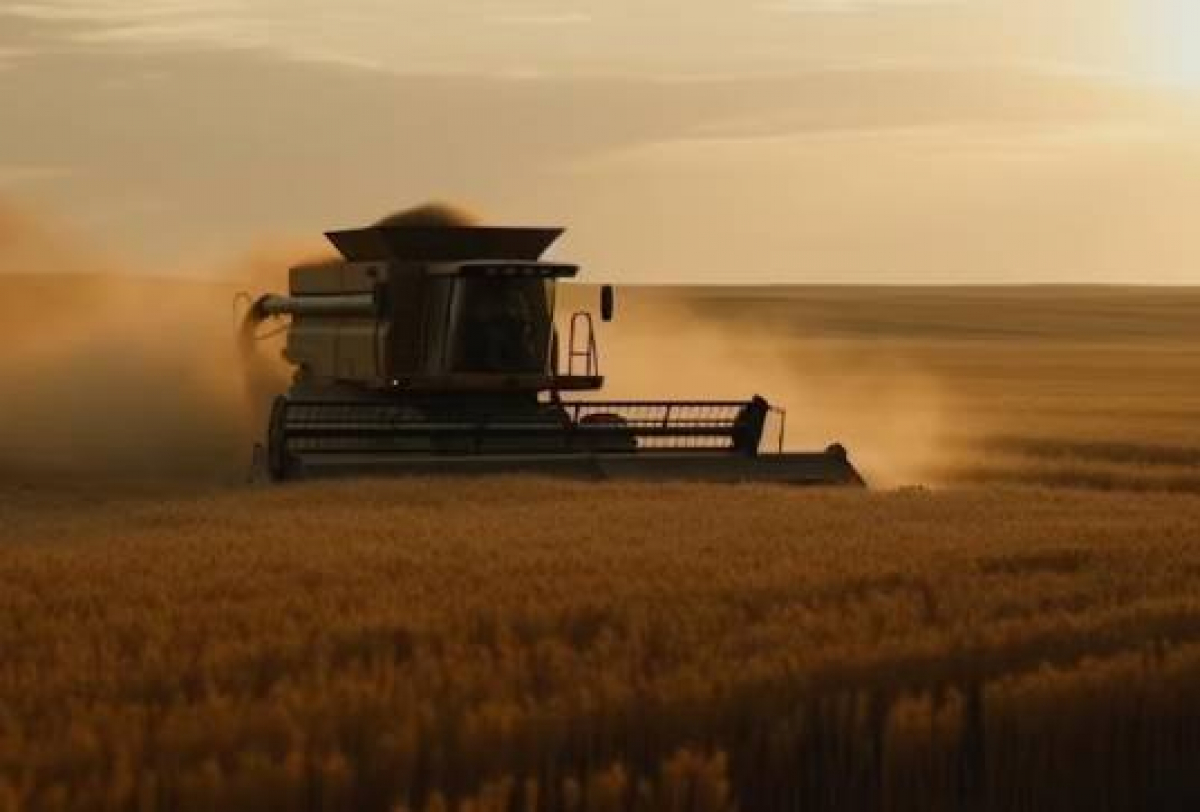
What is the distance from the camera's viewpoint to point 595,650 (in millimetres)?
9148

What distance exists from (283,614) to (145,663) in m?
1.66

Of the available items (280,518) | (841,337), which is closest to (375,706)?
(280,518)

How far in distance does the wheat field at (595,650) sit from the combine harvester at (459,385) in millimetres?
1965

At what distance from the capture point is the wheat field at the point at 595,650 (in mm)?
7086

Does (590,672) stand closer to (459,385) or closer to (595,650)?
(595,650)

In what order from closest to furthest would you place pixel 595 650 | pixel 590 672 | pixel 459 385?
pixel 590 672, pixel 595 650, pixel 459 385

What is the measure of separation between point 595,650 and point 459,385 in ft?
44.4

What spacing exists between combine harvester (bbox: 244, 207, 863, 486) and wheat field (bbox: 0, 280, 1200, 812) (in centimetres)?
196

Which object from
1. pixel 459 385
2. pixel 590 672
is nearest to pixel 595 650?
pixel 590 672

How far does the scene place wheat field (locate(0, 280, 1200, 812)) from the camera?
7086 mm

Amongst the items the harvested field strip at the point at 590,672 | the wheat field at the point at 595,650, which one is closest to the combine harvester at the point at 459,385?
the wheat field at the point at 595,650

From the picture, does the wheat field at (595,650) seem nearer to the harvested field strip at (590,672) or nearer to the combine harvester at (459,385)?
the harvested field strip at (590,672)

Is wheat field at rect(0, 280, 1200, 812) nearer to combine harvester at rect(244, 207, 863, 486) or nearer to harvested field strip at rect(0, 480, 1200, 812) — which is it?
harvested field strip at rect(0, 480, 1200, 812)

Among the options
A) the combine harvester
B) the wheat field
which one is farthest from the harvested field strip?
the combine harvester
